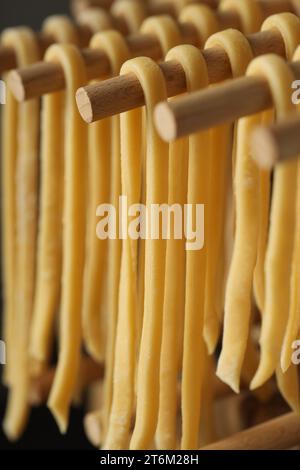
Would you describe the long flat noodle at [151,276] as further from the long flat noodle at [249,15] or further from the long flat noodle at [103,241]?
the long flat noodle at [249,15]

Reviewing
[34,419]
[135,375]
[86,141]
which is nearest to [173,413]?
[135,375]

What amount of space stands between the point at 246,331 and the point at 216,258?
9cm

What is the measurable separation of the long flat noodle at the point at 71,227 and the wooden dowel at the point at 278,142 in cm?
29

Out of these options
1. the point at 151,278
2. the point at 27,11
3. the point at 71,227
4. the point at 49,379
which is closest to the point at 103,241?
the point at 71,227

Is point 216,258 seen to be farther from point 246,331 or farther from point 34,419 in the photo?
point 34,419

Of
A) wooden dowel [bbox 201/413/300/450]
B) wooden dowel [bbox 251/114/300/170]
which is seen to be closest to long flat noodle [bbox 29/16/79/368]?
wooden dowel [bbox 201/413/300/450]

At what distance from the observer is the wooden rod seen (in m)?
0.60

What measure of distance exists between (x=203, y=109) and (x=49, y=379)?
582 mm

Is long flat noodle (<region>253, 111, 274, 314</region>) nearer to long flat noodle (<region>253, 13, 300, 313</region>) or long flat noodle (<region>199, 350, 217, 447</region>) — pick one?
long flat noodle (<region>253, 13, 300, 313</region>)

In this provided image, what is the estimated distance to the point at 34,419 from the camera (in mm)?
1198

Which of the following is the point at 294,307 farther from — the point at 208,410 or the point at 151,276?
the point at 208,410

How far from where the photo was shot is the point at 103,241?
83 centimetres

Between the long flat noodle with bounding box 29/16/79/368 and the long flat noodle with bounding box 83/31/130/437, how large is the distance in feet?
0.12
